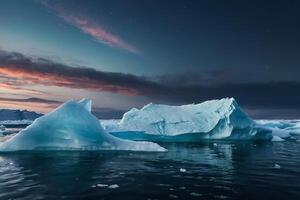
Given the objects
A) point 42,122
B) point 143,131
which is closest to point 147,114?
point 143,131

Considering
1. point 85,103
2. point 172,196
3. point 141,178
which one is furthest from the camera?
point 85,103

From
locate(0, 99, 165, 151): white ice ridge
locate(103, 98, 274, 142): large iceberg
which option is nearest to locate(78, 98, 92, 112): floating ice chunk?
locate(0, 99, 165, 151): white ice ridge

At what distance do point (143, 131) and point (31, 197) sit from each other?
23836mm

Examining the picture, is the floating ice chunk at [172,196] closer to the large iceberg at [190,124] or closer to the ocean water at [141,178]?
the ocean water at [141,178]

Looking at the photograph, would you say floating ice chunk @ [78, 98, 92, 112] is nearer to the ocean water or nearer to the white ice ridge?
the white ice ridge

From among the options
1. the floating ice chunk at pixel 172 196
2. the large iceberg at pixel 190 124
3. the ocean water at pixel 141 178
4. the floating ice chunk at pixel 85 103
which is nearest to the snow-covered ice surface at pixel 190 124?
the large iceberg at pixel 190 124

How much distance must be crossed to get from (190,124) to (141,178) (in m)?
21.6

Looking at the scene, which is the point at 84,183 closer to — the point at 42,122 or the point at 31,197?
the point at 31,197

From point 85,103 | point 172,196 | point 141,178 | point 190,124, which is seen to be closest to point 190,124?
point 190,124

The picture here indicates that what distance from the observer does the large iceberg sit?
108 feet

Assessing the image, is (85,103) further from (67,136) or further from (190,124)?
(190,124)

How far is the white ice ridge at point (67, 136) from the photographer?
19328mm

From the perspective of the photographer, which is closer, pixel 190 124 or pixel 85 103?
pixel 85 103

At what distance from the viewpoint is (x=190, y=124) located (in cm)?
3334
